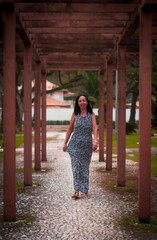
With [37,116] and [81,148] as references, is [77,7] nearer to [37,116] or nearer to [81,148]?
[81,148]

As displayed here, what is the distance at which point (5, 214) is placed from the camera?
5242mm

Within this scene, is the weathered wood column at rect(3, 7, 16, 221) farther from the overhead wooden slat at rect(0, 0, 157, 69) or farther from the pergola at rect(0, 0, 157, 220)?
the overhead wooden slat at rect(0, 0, 157, 69)

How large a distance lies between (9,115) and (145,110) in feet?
6.42

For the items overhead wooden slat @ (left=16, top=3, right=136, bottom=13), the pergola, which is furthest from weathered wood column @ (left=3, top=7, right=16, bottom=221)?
overhead wooden slat @ (left=16, top=3, right=136, bottom=13)

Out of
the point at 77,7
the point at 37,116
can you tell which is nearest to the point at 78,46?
the point at 37,116

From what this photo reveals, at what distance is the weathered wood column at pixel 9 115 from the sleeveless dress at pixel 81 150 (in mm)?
1905

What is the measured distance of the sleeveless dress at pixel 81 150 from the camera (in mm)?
6934

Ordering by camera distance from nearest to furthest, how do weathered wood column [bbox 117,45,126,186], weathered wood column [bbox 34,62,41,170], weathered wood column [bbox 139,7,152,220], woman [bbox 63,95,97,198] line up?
weathered wood column [bbox 139,7,152,220]
woman [bbox 63,95,97,198]
weathered wood column [bbox 117,45,126,186]
weathered wood column [bbox 34,62,41,170]

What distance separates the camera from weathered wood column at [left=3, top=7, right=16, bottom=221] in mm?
5199

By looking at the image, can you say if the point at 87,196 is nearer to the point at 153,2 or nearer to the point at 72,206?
the point at 72,206

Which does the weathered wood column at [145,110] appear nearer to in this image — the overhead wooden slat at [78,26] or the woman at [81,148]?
the overhead wooden slat at [78,26]

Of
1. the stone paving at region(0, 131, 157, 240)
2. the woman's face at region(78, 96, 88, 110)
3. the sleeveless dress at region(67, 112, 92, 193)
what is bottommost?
the stone paving at region(0, 131, 157, 240)

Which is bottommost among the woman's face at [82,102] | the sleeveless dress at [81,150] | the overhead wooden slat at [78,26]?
the sleeveless dress at [81,150]

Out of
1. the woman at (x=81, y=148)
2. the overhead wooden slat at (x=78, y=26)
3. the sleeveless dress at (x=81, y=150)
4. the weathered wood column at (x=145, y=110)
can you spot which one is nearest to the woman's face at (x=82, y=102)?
the woman at (x=81, y=148)
